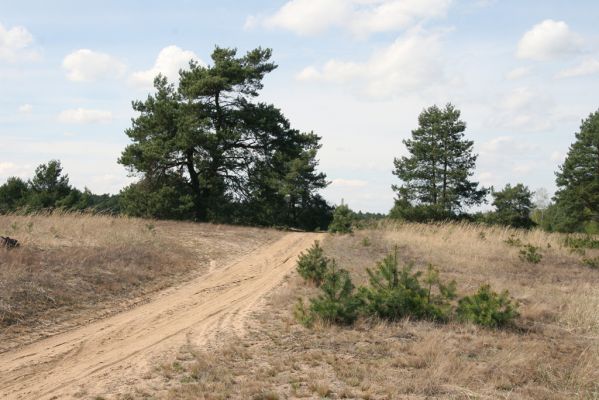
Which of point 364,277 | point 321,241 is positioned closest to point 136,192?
point 321,241

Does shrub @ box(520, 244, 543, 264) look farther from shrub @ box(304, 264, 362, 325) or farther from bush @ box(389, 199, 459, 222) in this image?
bush @ box(389, 199, 459, 222)

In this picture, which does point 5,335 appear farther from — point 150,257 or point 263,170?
point 263,170

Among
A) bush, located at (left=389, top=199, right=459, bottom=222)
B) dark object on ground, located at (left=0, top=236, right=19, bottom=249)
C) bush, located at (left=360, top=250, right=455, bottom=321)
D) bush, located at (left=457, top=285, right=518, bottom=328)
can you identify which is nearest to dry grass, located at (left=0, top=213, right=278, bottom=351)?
dark object on ground, located at (left=0, top=236, right=19, bottom=249)

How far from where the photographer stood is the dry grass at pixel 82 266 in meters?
9.15

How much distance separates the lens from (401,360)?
6785mm

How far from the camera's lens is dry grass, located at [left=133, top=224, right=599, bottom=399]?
579 centimetres

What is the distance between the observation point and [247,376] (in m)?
6.14

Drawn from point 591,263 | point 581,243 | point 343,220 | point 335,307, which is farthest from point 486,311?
point 343,220

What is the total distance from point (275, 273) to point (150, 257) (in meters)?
3.59

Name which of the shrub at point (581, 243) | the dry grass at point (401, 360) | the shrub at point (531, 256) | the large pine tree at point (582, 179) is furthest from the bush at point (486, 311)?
the large pine tree at point (582, 179)

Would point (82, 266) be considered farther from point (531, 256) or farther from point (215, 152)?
point (215, 152)

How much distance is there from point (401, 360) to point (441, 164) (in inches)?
1323

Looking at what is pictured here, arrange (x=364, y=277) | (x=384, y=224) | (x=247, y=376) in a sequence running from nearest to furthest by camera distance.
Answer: (x=247, y=376) → (x=364, y=277) → (x=384, y=224)

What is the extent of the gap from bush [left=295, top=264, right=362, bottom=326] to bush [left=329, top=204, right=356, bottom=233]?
15.1 m
